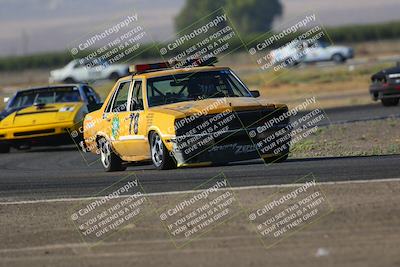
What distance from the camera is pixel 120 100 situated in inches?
600

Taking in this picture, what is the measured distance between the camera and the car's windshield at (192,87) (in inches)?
568

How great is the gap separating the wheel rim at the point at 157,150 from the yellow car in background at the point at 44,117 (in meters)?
6.07

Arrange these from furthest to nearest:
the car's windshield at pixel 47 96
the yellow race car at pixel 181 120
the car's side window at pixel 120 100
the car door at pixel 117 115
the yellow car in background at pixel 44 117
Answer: the car's windshield at pixel 47 96, the yellow car in background at pixel 44 117, the car's side window at pixel 120 100, the car door at pixel 117 115, the yellow race car at pixel 181 120

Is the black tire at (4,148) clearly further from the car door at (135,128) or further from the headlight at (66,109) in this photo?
the car door at (135,128)

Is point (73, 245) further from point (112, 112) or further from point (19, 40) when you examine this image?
point (19, 40)

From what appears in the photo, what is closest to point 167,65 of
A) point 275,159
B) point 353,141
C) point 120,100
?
point 120,100

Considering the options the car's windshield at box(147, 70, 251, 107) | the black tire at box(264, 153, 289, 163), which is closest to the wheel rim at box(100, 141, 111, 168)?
the car's windshield at box(147, 70, 251, 107)

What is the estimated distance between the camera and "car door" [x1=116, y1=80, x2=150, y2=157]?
1423cm

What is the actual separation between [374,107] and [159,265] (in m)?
20.2

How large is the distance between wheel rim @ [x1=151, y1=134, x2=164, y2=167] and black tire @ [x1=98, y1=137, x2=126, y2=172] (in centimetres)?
134

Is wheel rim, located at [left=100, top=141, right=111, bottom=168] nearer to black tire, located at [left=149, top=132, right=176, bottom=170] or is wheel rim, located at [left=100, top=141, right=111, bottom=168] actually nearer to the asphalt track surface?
the asphalt track surface

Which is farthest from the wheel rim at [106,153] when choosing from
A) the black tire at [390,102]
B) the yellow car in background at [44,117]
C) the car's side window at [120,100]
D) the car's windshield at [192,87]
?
the black tire at [390,102]

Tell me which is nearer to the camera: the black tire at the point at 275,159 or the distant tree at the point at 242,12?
the black tire at the point at 275,159

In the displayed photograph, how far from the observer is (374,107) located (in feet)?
90.9
